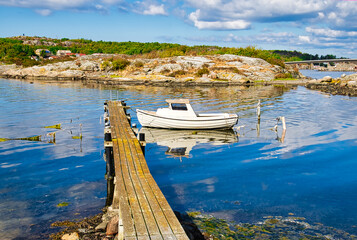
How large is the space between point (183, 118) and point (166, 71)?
5582 centimetres

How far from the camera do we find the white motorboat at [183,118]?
25.1 meters

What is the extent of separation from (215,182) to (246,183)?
4.94 ft

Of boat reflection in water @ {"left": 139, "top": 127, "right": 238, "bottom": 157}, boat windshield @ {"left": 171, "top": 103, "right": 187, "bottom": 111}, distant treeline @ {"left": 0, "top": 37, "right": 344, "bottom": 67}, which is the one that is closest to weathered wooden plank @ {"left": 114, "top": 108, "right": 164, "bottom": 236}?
boat reflection in water @ {"left": 139, "top": 127, "right": 238, "bottom": 157}

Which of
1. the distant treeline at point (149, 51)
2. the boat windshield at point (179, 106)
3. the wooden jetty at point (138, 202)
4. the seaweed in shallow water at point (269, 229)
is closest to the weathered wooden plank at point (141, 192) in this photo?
the wooden jetty at point (138, 202)

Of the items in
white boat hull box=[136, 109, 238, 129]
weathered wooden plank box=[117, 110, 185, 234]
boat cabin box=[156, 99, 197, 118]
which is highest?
boat cabin box=[156, 99, 197, 118]

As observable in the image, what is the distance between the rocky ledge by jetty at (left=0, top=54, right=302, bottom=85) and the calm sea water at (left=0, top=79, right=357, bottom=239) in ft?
147

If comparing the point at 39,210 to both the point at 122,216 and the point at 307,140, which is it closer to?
the point at 122,216

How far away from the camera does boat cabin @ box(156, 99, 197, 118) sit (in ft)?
82.5

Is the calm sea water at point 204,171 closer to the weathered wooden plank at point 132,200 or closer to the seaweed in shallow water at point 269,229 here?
the seaweed in shallow water at point 269,229

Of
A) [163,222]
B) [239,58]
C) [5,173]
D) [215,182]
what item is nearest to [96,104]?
[5,173]

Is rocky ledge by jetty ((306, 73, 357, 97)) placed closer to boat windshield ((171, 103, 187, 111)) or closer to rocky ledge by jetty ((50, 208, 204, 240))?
boat windshield ((171, 103, 187, 111))

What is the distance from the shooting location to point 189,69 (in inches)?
3177

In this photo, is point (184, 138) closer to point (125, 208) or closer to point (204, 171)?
point (204, 171)

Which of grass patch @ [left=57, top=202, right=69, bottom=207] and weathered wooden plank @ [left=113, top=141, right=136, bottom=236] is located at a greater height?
weathered wooden plank @ [left=113, top=141, right=136, bottom=236]
